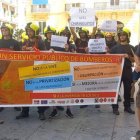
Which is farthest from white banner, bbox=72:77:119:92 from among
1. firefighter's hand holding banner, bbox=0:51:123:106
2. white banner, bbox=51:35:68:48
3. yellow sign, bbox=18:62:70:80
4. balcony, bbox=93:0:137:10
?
balcony, bbox=93:0:137:10

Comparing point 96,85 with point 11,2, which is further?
point 11,2

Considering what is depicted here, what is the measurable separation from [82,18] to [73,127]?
3088mm

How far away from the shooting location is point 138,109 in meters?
5.92

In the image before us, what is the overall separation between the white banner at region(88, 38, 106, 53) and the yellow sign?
38.0 inches

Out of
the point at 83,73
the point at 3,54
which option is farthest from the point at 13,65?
the point at 83,73

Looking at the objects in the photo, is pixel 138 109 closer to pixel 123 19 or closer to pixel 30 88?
pixel 30 88

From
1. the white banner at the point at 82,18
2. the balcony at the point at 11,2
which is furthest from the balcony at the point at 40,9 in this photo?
the white banner at the point at 82,18

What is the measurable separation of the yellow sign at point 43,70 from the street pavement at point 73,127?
86cm

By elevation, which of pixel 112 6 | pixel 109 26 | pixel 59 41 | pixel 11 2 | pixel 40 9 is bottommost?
pixel 59 41

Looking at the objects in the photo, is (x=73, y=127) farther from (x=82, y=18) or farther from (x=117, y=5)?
(x=117, y=5)

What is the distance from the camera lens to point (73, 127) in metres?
6.95

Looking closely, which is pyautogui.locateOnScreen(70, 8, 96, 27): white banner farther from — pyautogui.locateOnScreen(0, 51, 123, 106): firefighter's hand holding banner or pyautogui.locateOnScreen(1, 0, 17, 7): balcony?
pyautogui.locateOnScreen(1, 0, 17, 7): balcony

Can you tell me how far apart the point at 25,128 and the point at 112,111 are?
2.12 metres

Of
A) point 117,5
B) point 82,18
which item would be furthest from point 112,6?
point 82,18
